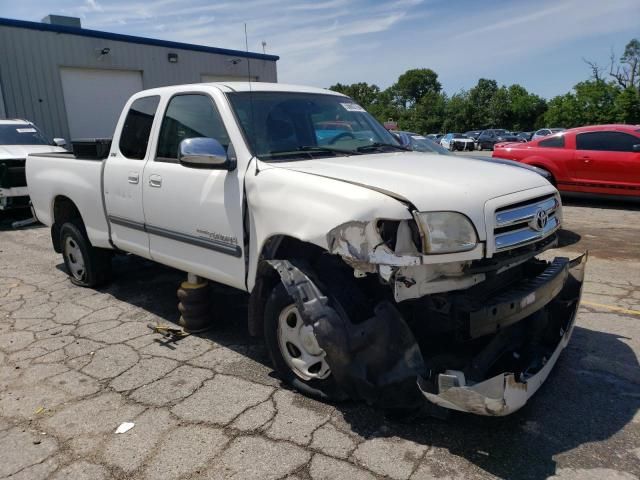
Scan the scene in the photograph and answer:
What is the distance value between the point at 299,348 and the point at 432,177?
52.0 inches

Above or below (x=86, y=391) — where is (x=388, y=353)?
above

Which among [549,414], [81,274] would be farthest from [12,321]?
[549,414]

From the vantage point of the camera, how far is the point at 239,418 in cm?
303

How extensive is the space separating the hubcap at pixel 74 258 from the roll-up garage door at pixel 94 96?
11.2 metres

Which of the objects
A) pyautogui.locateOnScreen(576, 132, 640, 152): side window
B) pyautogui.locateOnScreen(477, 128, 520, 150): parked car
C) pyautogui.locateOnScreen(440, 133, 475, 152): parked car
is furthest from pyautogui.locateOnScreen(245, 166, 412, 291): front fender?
pyautogui.locateOnScreen(477, 128, 520, 150): parked car

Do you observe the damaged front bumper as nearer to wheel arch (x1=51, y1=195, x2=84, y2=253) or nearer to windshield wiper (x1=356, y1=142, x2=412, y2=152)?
windshield wiper (x1=356, y1=142, x2=412, y2=152)

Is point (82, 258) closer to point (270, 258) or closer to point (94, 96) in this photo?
point (270, 258)

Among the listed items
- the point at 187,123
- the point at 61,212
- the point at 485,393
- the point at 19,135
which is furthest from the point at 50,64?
the point at 485,393

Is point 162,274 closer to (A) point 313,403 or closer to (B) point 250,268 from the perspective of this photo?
(B) point 250,268

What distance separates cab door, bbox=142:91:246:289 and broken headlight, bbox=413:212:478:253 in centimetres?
133

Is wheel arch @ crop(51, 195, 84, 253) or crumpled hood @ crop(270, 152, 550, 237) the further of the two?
wheel arch @ crop(51, 195, 84, 253)

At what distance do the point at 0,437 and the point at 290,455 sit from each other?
1701 mm

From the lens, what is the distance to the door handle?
4.03 meters

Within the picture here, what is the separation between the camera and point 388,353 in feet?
8.81
